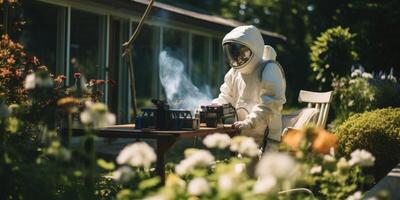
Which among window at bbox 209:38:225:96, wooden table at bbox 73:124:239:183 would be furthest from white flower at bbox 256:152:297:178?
window at bbox 209:38:225:96

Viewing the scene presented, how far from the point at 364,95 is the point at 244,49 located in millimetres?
5316

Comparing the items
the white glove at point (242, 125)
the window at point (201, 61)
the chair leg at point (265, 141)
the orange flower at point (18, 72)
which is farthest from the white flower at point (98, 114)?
the window at point (201, 61)

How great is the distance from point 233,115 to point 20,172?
240 cm

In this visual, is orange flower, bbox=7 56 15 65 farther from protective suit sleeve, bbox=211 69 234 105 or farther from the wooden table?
protective suit sleeve, bbox=211 69 234 105

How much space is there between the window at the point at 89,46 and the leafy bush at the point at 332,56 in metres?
4.97

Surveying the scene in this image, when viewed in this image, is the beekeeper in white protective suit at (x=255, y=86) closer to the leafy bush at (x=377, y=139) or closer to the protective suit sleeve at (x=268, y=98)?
the protective suit sleeve at (x=268, y=98)

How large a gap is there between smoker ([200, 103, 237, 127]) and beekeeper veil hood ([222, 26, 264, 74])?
407mm

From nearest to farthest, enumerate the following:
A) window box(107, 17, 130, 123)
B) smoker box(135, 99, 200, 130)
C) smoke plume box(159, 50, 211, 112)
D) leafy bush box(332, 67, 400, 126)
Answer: smoker box(135, 99, 200, 130), smoke plume box(159, 50, 211, 112), leafy bush box(332, 67, 400, 126), window box(107, 17, 130, 123)

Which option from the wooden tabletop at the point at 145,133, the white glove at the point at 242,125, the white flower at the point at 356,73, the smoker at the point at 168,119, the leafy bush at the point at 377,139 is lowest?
Result: the leafy bush at the point at 377,139

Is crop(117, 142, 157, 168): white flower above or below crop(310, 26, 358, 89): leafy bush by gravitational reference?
below

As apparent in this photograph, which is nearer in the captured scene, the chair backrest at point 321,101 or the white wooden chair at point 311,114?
the white wooden chair at point 311,114

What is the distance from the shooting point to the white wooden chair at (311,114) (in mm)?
5398

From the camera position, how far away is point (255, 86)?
5.14m

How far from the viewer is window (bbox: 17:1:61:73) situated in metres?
9.23
